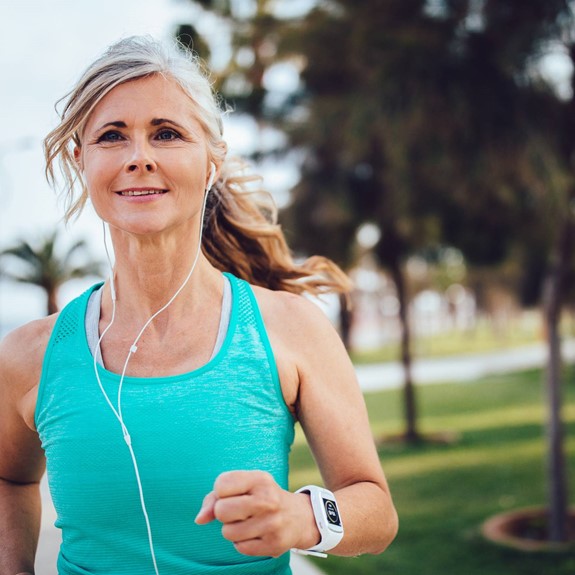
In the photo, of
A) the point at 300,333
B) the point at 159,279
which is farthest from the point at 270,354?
the point at 159,279

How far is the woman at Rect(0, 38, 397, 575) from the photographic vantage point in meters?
1.63

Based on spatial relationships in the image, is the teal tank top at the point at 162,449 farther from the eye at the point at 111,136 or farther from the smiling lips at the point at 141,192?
the eye at the point at 111,136

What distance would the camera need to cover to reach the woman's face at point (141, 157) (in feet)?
5.42

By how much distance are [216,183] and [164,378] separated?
2.34ft

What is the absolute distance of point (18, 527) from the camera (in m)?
1.90

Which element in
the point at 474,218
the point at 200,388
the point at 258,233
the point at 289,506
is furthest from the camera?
the point at 474,218

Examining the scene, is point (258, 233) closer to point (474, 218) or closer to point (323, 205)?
point (474, 218)

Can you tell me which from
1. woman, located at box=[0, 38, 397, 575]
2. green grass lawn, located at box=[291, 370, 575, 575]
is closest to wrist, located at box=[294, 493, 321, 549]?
woman, located at box=[0, 38, 397, 575]

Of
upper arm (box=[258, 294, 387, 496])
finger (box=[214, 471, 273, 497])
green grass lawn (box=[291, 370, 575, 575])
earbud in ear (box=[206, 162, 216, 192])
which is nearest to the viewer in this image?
finger (box=[214, 471, 273, 497])

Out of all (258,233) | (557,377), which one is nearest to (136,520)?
(258,233)

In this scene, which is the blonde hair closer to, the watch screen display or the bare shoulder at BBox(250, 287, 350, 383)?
the bare shoulder at BBox(250, 287, 350, 383)

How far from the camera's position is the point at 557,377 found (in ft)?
25.1

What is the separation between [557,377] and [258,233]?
6125 millimetres

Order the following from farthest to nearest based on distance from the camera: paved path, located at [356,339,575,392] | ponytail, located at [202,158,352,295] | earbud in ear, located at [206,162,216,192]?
paved path, located at [356,339,575,392]
ponytail, located at [202,158,352,295]
earbud in ear, located at [206,162,216,192]
